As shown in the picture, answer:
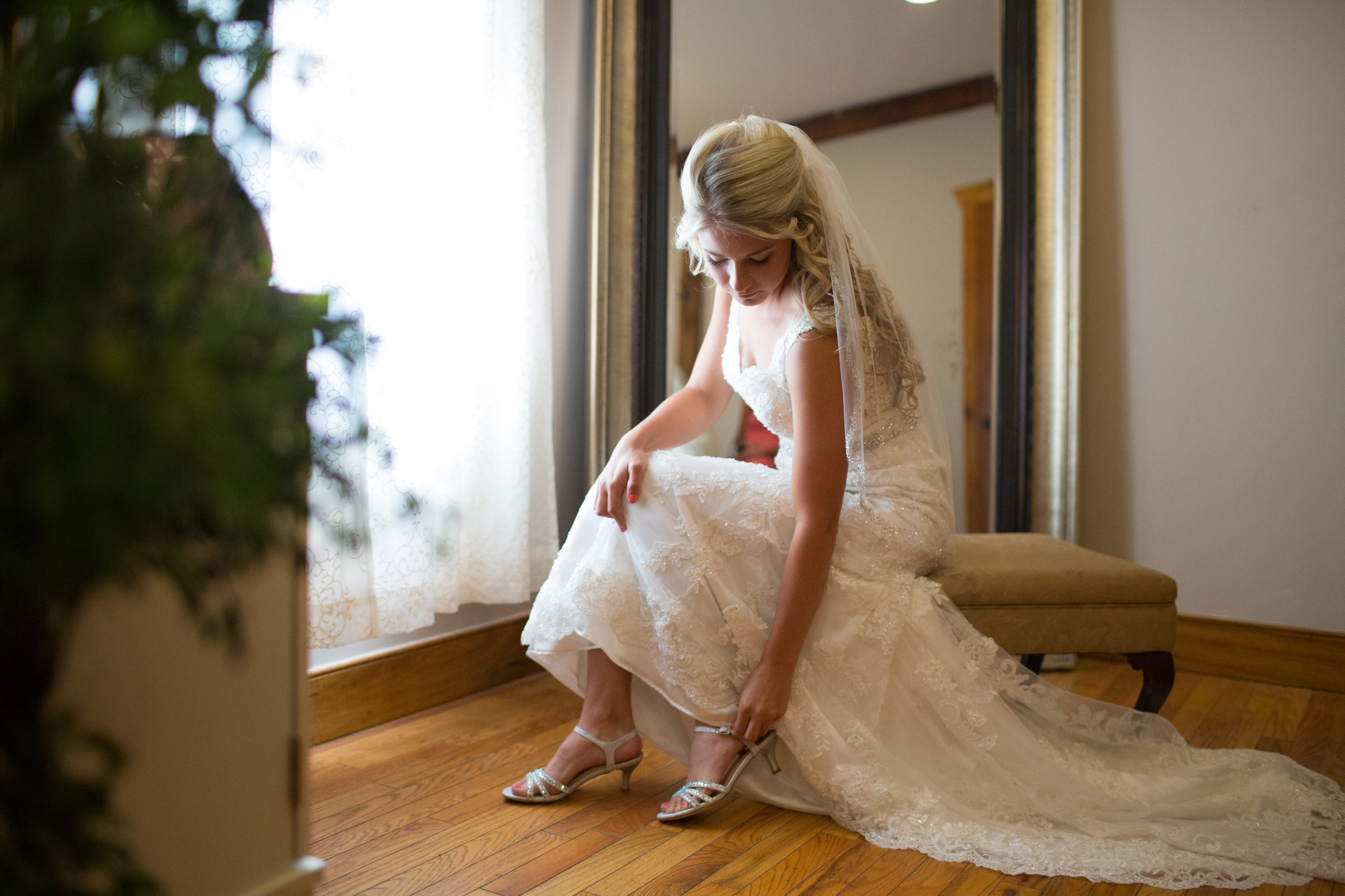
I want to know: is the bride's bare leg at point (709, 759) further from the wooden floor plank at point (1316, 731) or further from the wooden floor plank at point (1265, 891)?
the wooden floor plank at point (1316, 731)

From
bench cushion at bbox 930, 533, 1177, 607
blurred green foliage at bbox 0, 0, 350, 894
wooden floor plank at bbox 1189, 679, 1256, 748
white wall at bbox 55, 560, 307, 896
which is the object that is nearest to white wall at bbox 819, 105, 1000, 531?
wooden floor plank at bbox 1189, 679, 1256, 748

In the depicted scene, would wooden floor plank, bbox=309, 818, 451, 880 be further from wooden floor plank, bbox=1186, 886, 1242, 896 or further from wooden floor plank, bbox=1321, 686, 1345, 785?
wooden floor plank, bbox=1321, 686, 1345, 785

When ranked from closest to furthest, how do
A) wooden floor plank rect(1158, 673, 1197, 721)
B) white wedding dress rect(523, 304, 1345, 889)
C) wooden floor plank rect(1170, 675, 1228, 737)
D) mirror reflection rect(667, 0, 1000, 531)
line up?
white wedding dress rect(523, 304, 1345, 889) → wooden floor plank rect(1170, 675, 1228, 737) → wooden floor plank rect(1158, 673, 1197, 721) → mirror reflection rect(667, 0, 1000, 531)

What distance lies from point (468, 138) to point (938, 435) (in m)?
1.23

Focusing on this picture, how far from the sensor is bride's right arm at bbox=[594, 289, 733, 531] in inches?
61.6

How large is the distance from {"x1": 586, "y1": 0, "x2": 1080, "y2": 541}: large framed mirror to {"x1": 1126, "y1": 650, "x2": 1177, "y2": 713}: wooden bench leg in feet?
3.11

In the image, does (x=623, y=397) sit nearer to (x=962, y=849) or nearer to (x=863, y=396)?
(x=863, y=396)

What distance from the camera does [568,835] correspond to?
1.41m

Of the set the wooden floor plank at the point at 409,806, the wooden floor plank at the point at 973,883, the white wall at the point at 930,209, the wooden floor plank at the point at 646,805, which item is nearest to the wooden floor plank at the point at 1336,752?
the wooden floor plank at the point at 973,883

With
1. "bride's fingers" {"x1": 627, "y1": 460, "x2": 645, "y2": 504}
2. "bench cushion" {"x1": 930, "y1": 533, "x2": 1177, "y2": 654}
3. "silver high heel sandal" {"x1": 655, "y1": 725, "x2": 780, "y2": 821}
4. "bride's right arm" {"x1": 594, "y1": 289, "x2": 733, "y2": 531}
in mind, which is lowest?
"silver high heel sandal" {"x1": 655, "y1": 725, "x2": 780, "y2": 821}

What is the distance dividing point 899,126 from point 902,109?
2.2 inches

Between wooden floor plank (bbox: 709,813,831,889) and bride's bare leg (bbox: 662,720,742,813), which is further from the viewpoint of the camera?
bride's bare leg (bbox: 662,720,742,813)

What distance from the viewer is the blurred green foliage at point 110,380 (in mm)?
368

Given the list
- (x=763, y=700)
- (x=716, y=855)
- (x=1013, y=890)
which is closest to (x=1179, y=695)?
(x=1013, y=890)
